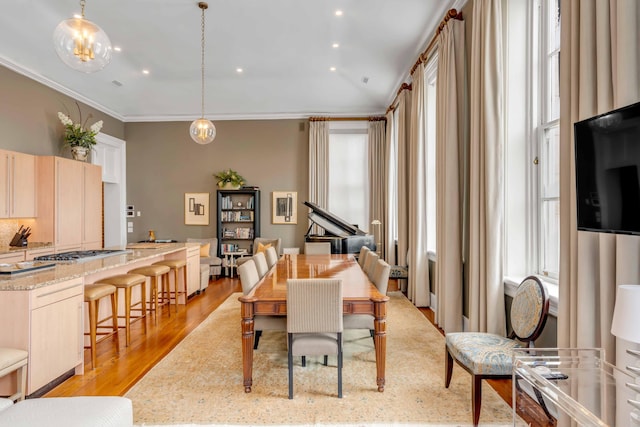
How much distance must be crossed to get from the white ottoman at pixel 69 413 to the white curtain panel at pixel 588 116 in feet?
7.54

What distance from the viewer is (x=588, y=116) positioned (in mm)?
1751

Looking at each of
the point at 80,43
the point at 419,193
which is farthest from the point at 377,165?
the point at 80,43

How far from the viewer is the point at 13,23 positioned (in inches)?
181

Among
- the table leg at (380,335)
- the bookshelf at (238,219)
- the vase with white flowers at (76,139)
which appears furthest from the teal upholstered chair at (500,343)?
the vase with white flowers at (76,139)

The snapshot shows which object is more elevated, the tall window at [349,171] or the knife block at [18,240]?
the tall window at [349,171]

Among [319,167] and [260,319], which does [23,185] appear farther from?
[319,167]

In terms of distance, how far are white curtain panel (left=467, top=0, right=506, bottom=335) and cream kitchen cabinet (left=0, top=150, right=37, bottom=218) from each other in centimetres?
598

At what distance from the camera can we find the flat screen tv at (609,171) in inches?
52.8

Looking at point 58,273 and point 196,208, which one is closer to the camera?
point 58,273

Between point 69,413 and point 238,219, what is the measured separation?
6387 mm

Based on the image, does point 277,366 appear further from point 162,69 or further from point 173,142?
point 173,142

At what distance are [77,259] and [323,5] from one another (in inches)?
163

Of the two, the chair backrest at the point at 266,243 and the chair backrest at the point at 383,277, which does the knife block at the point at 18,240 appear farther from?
the chair backrest at the point at 383,277

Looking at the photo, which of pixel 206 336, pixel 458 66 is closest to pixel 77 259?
pixel 206 336
